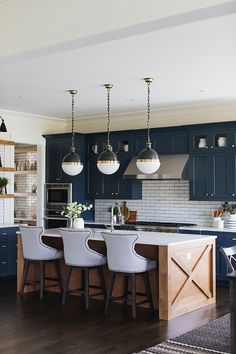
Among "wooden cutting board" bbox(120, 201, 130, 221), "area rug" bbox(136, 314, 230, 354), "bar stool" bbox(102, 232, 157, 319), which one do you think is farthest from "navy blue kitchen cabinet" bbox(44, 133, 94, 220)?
"area rug" bbox(136, 314, 230, 354)

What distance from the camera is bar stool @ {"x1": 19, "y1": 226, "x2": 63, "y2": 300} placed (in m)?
7.17

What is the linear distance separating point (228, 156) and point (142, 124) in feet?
6.33

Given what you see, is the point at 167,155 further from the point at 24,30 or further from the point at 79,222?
the point at 24,30

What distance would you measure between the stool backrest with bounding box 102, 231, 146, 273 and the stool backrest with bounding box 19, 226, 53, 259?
1.26 metres

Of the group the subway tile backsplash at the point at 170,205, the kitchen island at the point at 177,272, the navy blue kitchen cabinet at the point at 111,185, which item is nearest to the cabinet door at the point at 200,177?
the subway tile backsplash at the point at 170,205

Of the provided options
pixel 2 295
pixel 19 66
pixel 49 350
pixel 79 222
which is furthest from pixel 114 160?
pixel 49 350

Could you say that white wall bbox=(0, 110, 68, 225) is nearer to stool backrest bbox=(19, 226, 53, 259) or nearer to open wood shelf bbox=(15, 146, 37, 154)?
open wood shelf bbox=(15, 146, 37, 154)

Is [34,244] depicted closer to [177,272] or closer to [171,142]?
[177,272]

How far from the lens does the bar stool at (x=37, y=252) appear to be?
7.17 m

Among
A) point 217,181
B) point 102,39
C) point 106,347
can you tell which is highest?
point 102,39

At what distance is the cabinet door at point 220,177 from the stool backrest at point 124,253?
9.21 ft

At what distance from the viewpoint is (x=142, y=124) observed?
31.9ft

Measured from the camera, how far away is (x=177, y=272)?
250 inches

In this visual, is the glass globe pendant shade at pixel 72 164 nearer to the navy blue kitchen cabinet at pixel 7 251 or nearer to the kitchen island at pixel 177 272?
the kitchen island at pixel 177 272
